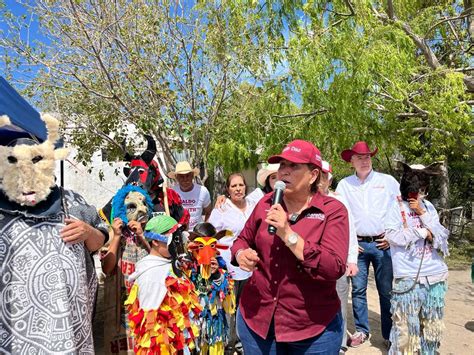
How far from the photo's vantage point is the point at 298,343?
2238 millimetres

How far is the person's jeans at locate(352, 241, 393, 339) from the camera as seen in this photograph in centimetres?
447

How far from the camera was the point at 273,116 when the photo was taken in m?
6.93

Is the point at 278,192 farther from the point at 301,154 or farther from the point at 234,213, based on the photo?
the point at 234,213

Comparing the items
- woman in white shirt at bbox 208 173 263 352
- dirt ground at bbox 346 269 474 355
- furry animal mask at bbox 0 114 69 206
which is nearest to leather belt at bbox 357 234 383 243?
dirt ground at bbox 346 269 474 355

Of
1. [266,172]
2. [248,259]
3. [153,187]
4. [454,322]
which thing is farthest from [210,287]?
[454,322]

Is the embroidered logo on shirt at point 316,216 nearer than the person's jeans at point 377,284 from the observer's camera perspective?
Yes

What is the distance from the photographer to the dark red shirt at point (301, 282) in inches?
86.9

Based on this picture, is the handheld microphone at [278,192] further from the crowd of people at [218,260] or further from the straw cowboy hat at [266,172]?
the straw cowboy hat at [266,172]

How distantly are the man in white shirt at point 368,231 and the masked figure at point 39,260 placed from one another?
3049 millimetres

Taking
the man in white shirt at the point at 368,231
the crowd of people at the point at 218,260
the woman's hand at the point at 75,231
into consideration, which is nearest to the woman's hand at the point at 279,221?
the crowd of people at the point at 218,260

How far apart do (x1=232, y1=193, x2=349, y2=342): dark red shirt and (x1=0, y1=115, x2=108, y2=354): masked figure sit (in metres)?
0.96

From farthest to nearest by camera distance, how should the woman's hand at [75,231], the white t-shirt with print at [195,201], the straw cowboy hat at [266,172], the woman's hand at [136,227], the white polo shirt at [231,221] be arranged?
the white t-shirt with print at [195,201] < the straw cowboy hat at [266,172] < the white polo shirt at [231,221] < the woman's hand at [136,227] < the woman's hand at [75,231]

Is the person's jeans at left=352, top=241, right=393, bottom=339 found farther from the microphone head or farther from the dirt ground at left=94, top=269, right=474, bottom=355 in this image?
the microphone head

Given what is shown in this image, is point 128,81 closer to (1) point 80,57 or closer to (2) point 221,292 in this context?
(1) point 80,57
